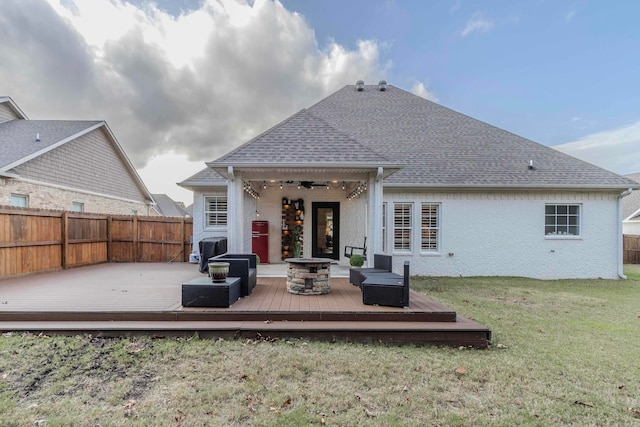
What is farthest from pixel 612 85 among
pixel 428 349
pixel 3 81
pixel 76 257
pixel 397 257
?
pixel 3 81

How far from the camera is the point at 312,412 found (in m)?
2.51

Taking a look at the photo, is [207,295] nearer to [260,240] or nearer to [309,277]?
[309,277]

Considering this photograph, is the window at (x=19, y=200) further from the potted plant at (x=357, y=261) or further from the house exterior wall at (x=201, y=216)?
the potted plant at (x=357, y=261)

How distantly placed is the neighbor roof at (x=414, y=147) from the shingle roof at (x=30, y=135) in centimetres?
873

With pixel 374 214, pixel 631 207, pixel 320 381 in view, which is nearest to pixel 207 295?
pixel 320 381

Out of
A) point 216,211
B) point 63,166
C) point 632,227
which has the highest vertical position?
point 63,166

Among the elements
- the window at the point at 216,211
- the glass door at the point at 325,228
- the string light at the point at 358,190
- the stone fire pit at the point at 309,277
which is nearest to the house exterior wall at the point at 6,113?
the window at the point at 216,211

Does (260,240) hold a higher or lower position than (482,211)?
lower

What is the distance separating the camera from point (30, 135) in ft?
39.7

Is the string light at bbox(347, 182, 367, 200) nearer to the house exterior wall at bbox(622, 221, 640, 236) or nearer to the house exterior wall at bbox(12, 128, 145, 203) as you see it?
the house exterior wall at bbox(12, 128, 145, 203)

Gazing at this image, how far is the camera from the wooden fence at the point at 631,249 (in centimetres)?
1449

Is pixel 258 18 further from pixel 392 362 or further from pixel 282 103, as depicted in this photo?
pixel 392 362

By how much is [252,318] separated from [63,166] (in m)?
12.2

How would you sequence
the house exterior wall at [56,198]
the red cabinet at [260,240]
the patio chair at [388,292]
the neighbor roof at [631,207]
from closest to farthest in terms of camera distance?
1. the patio chair at [388,292]
2. the house exterior wall at [56,198]
3. the red cabinet at [260,240]
4. the neighbor roof at [631,207]
